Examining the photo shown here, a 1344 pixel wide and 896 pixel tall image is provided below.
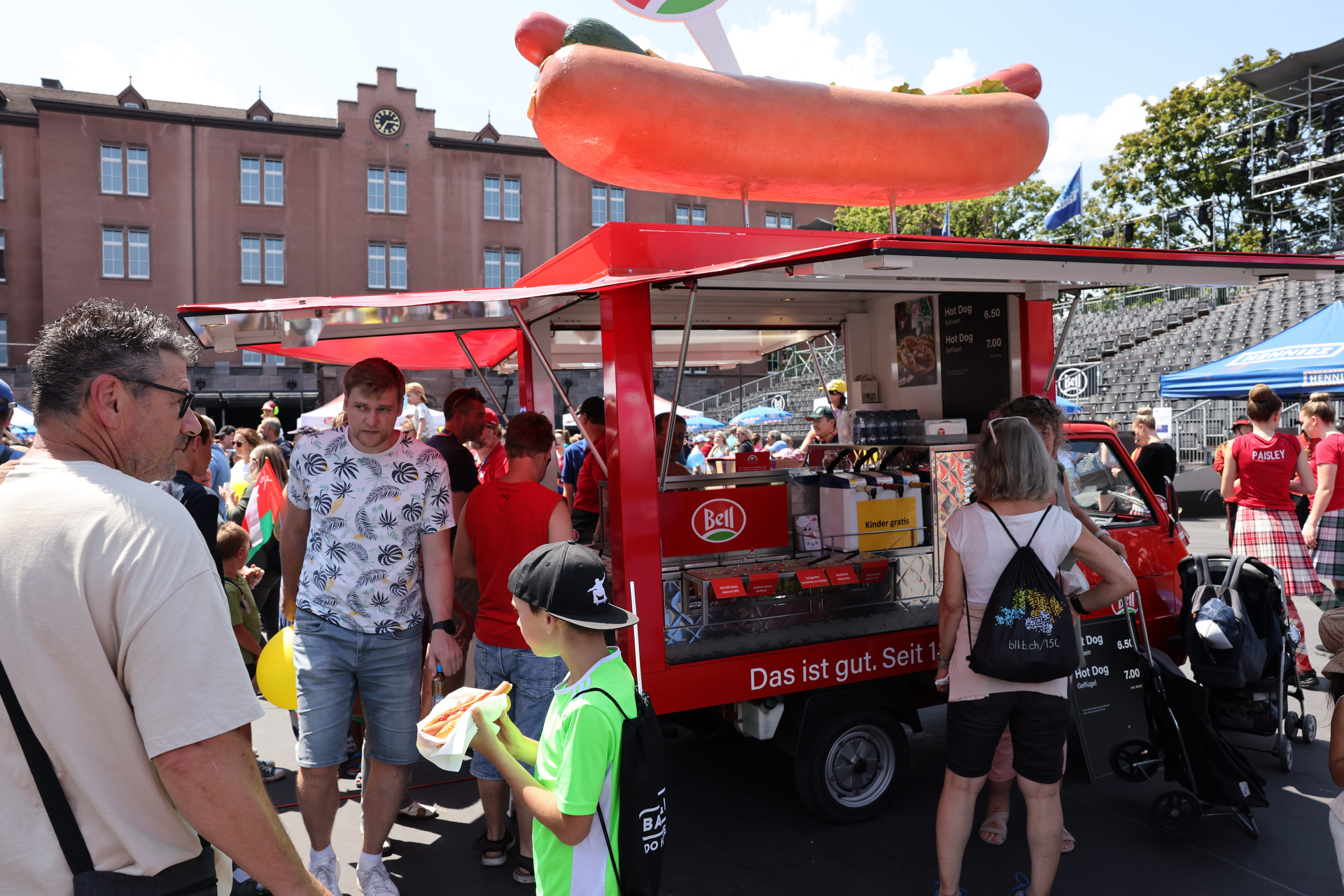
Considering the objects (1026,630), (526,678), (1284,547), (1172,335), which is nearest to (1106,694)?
(1026,630)

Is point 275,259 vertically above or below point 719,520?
above

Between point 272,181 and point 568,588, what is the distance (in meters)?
33.3

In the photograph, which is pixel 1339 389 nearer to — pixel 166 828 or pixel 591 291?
pixel 591 291

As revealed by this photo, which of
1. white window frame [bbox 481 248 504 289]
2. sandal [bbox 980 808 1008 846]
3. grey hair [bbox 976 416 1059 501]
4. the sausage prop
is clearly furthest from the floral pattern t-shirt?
white window frame [bbox 481 248 504 289]

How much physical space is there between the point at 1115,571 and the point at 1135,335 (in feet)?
Result: 86.9

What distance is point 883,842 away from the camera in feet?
12.3

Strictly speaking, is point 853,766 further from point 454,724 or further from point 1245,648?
point 454,724

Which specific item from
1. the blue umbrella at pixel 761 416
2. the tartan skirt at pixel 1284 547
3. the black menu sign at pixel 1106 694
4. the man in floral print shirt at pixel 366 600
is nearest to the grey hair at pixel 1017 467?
the black menu sign at pixel 1106 694

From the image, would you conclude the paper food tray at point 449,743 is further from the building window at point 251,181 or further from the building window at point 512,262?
the building window at point 251,181

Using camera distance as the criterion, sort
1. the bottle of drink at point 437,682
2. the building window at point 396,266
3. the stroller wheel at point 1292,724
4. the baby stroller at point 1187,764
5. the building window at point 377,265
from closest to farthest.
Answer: the bottle of drink at point 437,682 < the baby stroller at point 1187,764 < the stroller wheel at point 1292,724 < the building window at point 377,265 < the building window at point 396,266

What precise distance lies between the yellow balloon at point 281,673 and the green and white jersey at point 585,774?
1.66 meters

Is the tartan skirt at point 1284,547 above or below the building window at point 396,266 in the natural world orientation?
below

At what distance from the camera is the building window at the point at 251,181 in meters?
30.0

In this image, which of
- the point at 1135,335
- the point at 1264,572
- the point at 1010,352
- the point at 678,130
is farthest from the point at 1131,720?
the point at 1135,335
